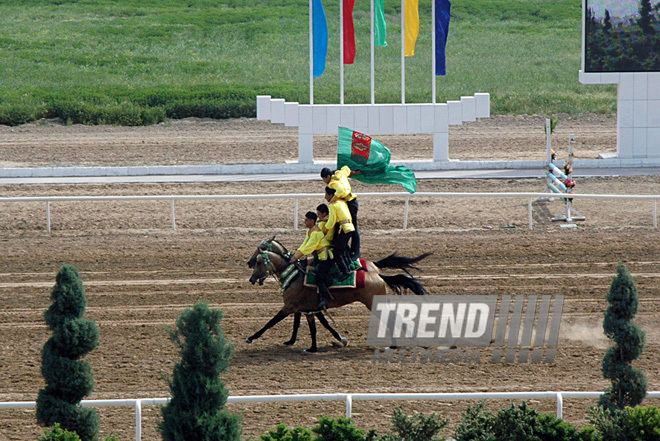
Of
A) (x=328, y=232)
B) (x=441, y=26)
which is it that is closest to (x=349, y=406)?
(x=328, y=232)

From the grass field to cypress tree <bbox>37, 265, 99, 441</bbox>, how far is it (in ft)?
65.3

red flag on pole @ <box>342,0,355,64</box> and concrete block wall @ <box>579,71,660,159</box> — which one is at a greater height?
red flag on pole @ <box>342,0,355,64</box>

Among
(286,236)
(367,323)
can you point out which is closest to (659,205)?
(286,236)

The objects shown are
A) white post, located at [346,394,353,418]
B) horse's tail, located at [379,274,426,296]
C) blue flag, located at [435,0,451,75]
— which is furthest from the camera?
blue flag, located at [435,0,451,75]

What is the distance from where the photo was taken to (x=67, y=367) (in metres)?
7.43

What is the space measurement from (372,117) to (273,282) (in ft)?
27.4

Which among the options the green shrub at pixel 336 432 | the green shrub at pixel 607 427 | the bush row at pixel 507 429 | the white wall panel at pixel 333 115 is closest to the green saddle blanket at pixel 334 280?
the bush row at pixel 507 429

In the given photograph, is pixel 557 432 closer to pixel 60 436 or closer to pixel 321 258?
pixel 321 258

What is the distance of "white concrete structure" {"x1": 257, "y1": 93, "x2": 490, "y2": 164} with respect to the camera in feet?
66.9

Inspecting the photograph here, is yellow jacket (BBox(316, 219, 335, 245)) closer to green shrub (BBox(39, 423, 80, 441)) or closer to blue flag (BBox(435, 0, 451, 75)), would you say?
green shrub (BBox(39, 423, 80, 441))

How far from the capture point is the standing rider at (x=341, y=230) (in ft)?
32.6

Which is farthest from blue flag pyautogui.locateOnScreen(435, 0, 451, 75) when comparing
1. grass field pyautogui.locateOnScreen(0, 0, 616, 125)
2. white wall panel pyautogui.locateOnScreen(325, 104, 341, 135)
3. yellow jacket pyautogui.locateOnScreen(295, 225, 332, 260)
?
yellow jacket pyautogui.locateOnScreen(295, 225, 332, 260)

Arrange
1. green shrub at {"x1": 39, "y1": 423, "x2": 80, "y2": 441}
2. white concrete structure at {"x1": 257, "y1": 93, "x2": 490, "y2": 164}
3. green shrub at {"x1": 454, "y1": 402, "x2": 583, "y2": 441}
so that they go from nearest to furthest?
green shrub at {"x1": 39, "y1": 423, "x2": 80, "y2": 441} < green shrub at {"x1": 454, "y1": 402, "x2": 583, "y2": 441} < white concrete structure at {"x1": 257, "y1": 93, "x2": 490, "y2": 164}

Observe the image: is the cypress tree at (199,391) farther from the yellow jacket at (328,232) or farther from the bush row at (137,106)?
the bush row at (137,106)
